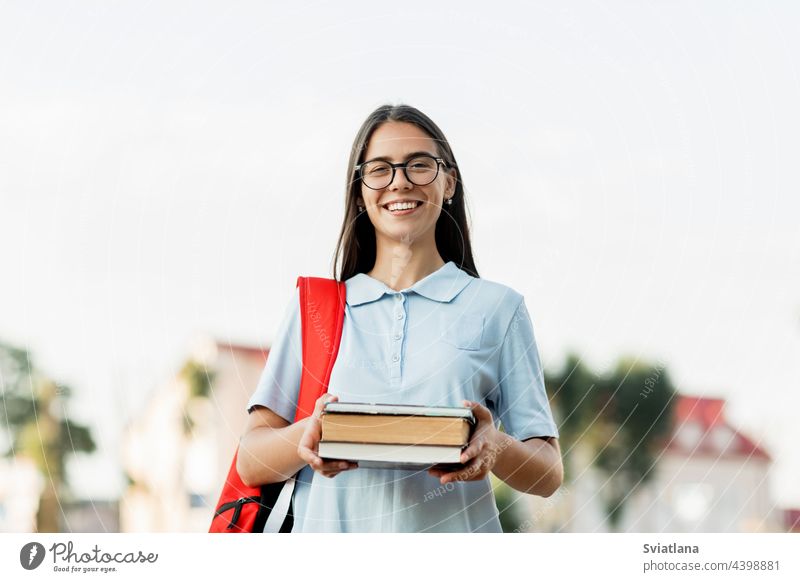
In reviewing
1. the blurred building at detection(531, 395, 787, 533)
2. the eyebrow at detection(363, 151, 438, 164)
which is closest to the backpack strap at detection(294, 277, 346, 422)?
the eyebrow at detection(363, 151, 438, 164)

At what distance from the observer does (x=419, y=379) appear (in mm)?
1833

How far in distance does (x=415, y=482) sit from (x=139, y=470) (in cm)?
876

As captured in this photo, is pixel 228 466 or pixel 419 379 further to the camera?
pixel 228 466

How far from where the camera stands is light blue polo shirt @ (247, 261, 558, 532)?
6.02 feet

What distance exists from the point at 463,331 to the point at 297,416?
0.34 m

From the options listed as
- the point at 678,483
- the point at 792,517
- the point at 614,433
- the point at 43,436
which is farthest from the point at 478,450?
the point at 678,483

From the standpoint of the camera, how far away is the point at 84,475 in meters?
2.88

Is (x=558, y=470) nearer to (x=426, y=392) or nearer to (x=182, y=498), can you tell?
(x=426, y=392)

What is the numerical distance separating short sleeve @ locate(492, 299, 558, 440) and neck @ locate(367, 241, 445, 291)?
0.20 m

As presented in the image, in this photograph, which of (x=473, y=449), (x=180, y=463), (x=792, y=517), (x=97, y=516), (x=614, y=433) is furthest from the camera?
(x=614, y=433)

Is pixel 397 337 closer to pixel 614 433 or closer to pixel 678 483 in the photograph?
pixel 614 433
